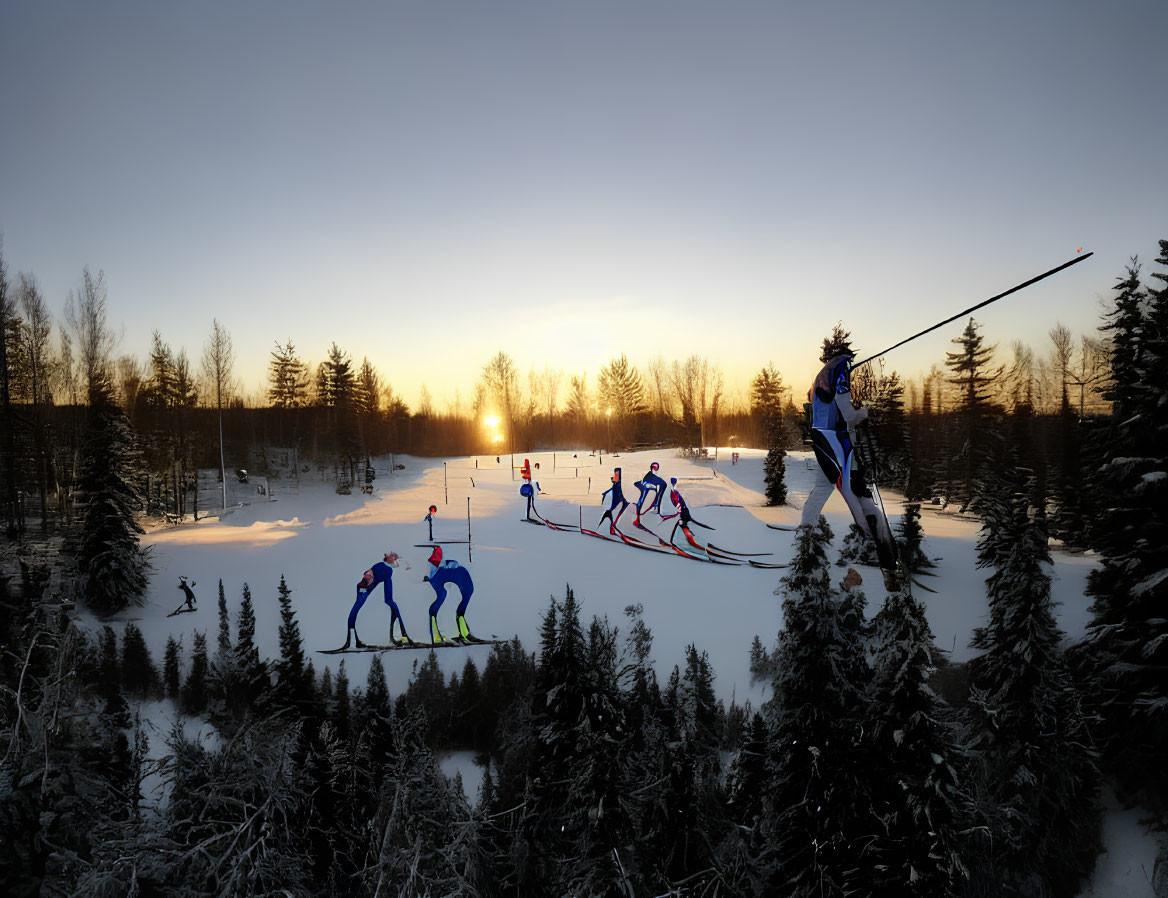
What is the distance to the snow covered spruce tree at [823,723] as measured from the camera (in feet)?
24.2

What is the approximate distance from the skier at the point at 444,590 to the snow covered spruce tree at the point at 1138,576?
13824 millimetres

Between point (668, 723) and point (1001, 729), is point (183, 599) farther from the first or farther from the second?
point (1001, 729)

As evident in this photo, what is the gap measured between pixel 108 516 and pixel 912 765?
1984 cm

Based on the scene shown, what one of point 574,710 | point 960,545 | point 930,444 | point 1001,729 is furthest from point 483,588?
point 930,444

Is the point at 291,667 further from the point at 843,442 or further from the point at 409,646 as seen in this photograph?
the point at 843,442

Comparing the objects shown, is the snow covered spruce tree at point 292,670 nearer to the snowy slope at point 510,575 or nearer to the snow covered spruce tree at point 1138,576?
the snowy slope at point 510,575

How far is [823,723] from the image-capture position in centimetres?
757

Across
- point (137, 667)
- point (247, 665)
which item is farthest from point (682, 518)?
point (137, 667)

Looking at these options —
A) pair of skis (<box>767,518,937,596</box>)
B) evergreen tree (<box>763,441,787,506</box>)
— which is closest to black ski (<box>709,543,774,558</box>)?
pair of skis (<box>767,518,937,596</box>)

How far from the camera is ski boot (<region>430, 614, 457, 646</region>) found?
568 inches

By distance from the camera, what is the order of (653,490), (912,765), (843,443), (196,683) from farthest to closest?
(653,490) < (196,683) < (912,765) < (843,443)

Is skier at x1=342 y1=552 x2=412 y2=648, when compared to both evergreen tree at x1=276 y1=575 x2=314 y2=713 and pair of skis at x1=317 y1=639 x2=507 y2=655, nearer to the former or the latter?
pair of skis at x1=317 y1=639 x2=507 y2=655

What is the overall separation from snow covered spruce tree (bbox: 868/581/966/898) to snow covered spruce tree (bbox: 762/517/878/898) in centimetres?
46

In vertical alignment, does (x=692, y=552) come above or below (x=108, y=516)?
below
